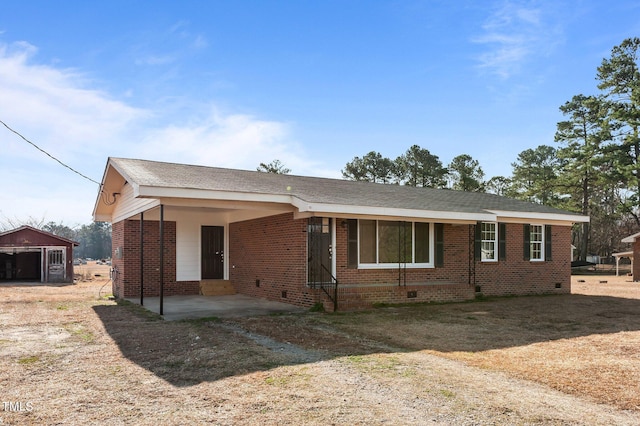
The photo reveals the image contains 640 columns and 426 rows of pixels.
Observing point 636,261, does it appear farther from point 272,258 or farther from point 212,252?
point 212,252

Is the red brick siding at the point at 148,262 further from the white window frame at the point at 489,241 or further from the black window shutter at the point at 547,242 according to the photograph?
the black window shutter at the point at 547,242

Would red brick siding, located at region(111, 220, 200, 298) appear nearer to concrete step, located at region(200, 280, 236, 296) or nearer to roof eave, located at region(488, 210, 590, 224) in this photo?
concrete step, located at region(200, 280, 236, 296)

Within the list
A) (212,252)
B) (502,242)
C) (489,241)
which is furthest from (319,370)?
(502,242)

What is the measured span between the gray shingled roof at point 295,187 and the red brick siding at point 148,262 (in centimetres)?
208

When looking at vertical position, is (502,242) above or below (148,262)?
above

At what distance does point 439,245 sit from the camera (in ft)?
48.8

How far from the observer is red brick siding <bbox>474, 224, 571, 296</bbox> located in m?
16.2

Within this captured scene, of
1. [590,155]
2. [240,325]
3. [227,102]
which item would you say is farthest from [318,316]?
[590,155]

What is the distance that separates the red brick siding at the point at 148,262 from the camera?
49.0ft

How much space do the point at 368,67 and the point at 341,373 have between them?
12272mm

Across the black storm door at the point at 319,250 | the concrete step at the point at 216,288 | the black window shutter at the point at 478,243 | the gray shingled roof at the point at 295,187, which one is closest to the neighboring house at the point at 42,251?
the concrete step at the point at 216,288

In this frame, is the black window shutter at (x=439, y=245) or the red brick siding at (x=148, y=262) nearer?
the black window shutter at (x=439, y=245)

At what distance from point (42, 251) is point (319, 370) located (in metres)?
24.6

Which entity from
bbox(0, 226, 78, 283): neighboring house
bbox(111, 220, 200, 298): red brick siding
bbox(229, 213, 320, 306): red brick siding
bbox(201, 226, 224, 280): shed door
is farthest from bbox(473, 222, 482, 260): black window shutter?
bbox(0, 226, 78, 283): neighboring house
